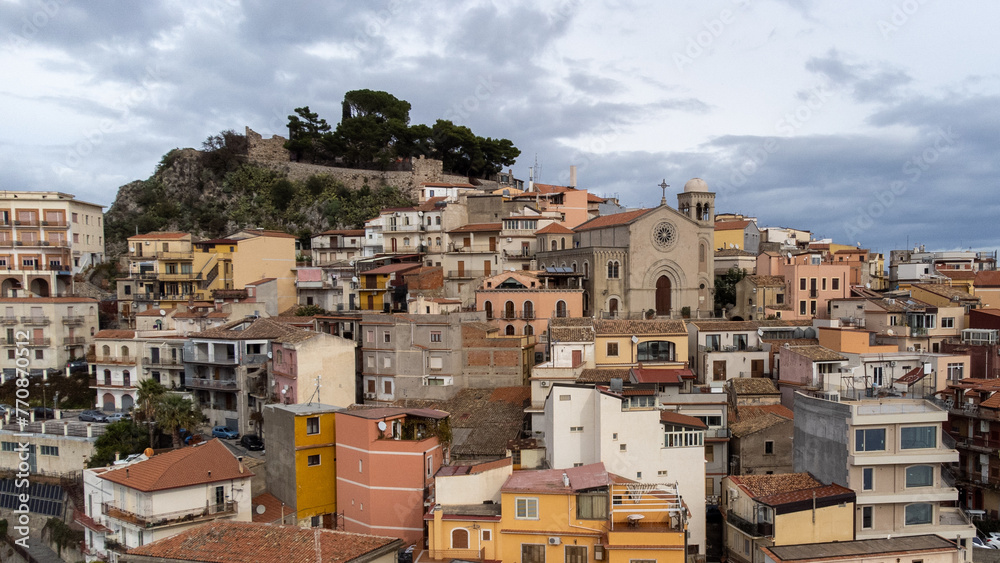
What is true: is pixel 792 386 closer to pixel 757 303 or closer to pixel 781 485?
pixel 781 485

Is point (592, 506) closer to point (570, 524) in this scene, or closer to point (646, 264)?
point (570, 524)

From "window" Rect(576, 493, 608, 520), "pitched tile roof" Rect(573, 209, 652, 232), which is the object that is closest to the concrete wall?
"window" Rect(576, 493, 608, 520)

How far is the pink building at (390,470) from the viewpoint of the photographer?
2941 cm

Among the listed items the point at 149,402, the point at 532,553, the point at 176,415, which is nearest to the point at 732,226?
the point at 532,553

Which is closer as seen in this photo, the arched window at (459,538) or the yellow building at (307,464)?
the arched window at (459,538)

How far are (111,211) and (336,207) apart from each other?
2600 centimetres

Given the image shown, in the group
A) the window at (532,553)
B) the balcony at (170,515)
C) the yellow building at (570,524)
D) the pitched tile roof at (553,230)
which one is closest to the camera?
the yellow building at (570,524)

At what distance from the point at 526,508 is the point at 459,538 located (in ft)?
8.56

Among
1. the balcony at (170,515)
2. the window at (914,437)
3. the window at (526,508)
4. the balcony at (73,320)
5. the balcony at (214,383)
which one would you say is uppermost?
the balcony at (73,320)

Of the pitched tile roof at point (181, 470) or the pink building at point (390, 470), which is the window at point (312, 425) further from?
the pitched tile roof at point (181, 470)

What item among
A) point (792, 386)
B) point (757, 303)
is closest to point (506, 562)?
point (792, 386)

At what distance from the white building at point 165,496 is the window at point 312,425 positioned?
10.6 feet

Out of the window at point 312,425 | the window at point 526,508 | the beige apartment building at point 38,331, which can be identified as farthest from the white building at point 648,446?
the beige apartment building at point 38,331

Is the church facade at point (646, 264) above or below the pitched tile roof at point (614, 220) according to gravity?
below
